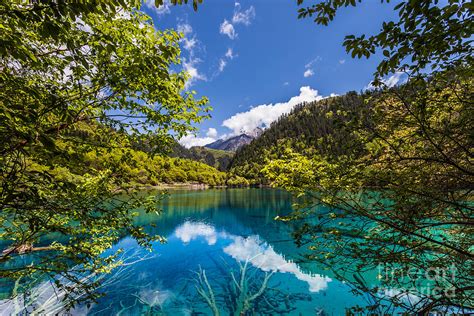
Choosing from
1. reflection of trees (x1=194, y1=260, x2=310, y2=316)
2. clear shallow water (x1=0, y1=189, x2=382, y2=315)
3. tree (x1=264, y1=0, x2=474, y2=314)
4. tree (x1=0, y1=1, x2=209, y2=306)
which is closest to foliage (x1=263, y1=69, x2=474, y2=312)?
tree (x1=264, y1=0, x2=474, y2=314)

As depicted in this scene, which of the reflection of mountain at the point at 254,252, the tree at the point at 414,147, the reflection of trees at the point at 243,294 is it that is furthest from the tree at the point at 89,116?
the reflection of mountain at the point at 254,252

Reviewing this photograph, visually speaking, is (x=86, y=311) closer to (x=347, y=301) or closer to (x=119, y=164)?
(x=119, y=164)

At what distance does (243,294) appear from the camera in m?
12.4

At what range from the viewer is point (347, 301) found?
38.3ft

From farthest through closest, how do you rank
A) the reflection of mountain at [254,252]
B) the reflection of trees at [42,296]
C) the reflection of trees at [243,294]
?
the reflection of mountain at [254,252], the reflection of trees at [243,294], the reflection of trees at [42,296]

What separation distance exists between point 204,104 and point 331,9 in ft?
12.5

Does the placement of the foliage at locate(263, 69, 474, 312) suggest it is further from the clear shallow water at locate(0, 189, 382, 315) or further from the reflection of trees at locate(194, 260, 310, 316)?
the reflection of trees at locate(194, 260, 310, 316)

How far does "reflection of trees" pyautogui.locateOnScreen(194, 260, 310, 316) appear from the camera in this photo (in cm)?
1105

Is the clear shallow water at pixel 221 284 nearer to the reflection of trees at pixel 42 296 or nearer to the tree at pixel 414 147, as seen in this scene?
the reflection of trees at pixel 42 296

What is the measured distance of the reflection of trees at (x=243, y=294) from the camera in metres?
11.1

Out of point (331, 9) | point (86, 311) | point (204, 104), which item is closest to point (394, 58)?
point (331, 9)

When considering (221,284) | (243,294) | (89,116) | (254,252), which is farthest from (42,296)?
(254,252)

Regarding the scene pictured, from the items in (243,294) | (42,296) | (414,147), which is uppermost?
(414,147)

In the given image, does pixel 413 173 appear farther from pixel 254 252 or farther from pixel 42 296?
pixel 254 252
